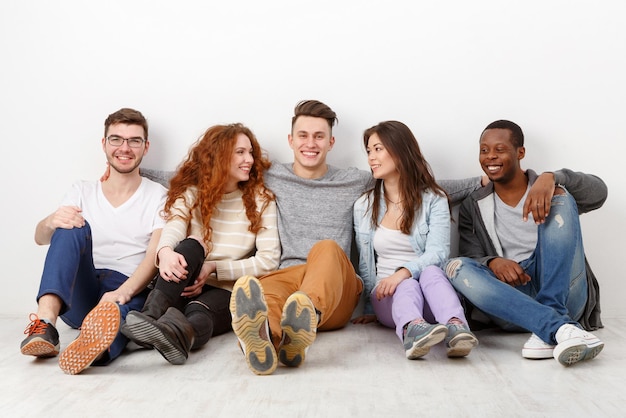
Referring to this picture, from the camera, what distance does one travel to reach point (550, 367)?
218cm

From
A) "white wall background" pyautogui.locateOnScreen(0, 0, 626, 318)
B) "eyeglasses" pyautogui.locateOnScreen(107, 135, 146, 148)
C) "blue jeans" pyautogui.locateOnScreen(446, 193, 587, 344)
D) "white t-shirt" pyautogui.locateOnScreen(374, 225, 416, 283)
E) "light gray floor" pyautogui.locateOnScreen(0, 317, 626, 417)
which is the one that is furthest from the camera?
"white wall background" pyautogui.locateOnScreen(0, 0, 626, 318)

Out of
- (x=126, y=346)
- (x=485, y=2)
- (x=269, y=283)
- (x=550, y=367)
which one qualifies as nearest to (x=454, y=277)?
(x=550, y=367)

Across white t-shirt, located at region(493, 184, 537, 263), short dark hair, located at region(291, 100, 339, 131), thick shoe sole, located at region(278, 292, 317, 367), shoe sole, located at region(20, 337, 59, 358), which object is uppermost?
short dark hair, located at region(291, 100, 339, 131)

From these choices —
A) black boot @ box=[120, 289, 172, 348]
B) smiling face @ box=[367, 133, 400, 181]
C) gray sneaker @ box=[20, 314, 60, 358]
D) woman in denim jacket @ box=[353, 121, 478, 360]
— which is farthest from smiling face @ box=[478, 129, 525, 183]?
gray sneaker @ box=[20, 314, 60, 358]

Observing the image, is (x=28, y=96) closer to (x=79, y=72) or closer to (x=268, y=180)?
(x=79, y=72)

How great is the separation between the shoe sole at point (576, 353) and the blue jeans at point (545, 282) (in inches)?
4.5

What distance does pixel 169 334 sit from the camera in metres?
2.14

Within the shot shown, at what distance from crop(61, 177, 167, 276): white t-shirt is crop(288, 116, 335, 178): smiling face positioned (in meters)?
0.62

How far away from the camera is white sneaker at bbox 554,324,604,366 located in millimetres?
2141

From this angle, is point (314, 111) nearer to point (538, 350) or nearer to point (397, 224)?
point (397, 224)

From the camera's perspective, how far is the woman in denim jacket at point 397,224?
2689 millimetres

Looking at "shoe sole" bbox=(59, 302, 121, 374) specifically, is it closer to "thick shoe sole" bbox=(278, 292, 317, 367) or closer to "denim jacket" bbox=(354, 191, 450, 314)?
"thick shoe sole" bbox=(278, 292, 317, 367)

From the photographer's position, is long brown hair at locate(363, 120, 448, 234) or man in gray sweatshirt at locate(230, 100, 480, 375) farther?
long brown hair at locate(363, 120, 448, 234)

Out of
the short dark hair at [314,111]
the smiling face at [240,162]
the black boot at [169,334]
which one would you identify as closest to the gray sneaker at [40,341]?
the black boot at [169,334]
